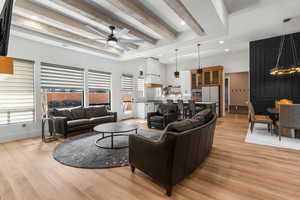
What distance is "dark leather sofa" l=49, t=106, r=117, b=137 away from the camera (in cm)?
400

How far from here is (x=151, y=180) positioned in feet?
6.62

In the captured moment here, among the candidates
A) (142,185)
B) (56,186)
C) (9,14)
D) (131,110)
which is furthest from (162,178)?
(131,110)

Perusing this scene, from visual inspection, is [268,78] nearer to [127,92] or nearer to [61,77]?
[127,92]

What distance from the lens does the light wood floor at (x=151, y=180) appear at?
1.73 metres

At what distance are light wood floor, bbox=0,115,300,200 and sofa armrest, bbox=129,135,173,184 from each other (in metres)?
0.22

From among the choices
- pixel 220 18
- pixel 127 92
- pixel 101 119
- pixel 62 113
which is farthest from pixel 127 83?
pixel 220 18

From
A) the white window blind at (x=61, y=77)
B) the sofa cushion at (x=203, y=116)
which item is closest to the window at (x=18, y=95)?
the white window blind at (x=61, y=77)

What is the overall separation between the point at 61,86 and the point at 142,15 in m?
3.77

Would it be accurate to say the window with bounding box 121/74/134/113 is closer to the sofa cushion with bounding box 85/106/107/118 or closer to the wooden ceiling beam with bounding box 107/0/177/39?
the sofa cushion with bounding box 85/106/107/118

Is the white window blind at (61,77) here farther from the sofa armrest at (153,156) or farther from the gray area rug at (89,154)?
the sofa armrest at (153,156)

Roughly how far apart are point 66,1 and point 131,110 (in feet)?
17.8

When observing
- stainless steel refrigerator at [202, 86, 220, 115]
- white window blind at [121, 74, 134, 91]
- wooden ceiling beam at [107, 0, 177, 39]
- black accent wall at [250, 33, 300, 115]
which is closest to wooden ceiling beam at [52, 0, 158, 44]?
wooden ceiling beam at [107, 0, 177, 39]

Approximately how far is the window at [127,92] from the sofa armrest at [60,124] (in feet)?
10.9

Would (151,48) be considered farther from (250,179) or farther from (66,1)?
(250,179)
